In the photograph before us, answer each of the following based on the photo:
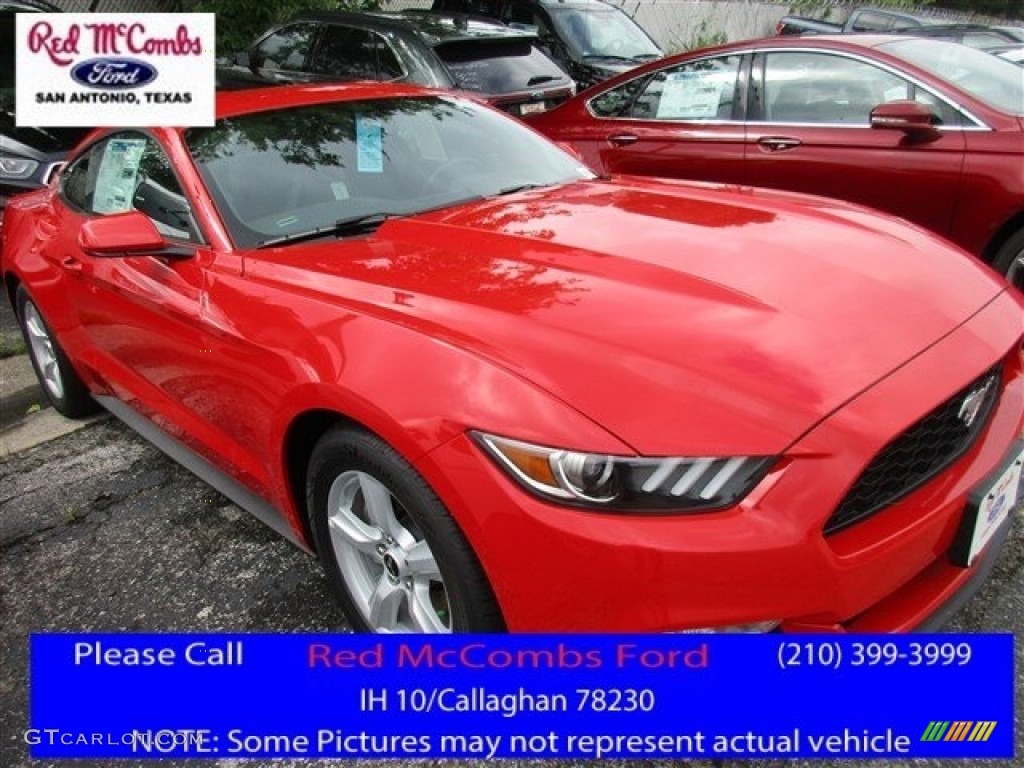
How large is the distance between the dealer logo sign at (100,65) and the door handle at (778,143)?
10.5 feet

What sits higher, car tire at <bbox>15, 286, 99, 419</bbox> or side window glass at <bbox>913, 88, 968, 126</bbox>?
side window glass at <bbox>913, 88, 968, 126</bbox>

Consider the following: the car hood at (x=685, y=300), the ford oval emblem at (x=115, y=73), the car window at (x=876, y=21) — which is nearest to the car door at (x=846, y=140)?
the car hood at (x=685, y=300)

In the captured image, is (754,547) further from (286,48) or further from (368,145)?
(286,48)

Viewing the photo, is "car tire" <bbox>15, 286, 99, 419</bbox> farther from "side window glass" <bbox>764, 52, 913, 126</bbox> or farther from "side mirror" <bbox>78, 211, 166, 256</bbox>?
"side window glass" <bbox>764, 52, 913, 126</bbox>

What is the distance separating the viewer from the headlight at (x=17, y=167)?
584 centimetres

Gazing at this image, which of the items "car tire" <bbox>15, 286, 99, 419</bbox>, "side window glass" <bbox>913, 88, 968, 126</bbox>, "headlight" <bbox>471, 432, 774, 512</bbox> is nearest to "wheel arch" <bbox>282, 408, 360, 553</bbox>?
"headlight" <bbox>471, 432, 774, 512</bbox>

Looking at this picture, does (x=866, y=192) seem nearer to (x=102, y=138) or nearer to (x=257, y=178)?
(x=257, y=178)

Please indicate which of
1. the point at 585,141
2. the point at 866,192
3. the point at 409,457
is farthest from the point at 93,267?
the point at 866,192

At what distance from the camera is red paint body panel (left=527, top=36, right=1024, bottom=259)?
3.88 meters

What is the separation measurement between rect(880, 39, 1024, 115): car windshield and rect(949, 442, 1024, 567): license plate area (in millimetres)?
2792

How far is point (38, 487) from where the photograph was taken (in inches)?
137

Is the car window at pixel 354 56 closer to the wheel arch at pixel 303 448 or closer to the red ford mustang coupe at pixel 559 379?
the red ford mustang coupe at pixel 559 379

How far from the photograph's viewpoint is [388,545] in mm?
2100

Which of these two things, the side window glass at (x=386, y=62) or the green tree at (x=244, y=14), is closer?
the side window glass at (x=386, y=62)
